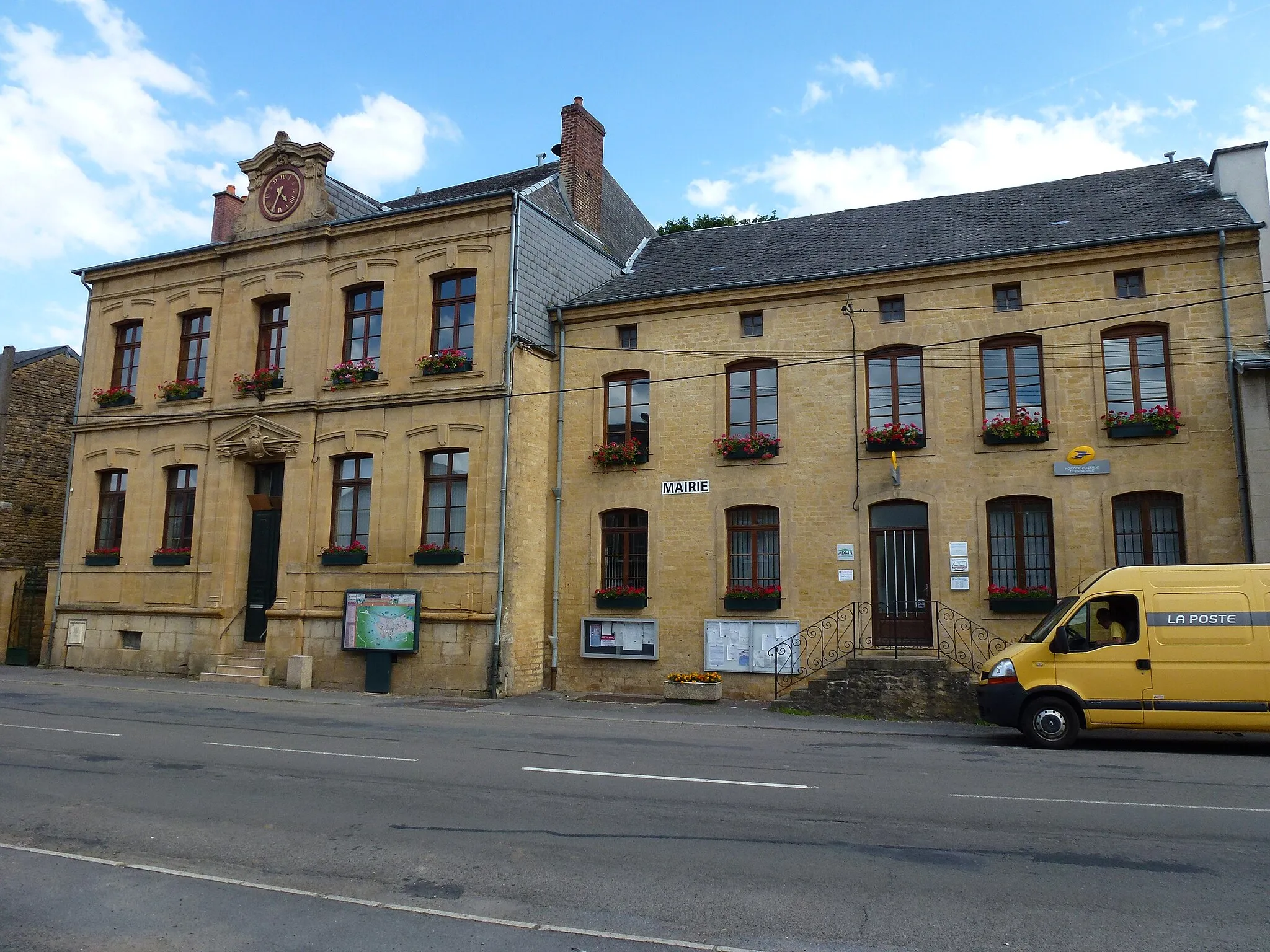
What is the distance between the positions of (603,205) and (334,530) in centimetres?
1065

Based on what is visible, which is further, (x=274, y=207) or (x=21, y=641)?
(x=21, y=641)

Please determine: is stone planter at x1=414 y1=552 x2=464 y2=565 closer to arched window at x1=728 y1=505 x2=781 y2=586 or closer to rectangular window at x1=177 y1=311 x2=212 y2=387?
arched window at x1=728 y1=505 x2=781 y2=586

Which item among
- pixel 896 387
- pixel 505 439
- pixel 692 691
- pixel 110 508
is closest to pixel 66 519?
pixel 110 508

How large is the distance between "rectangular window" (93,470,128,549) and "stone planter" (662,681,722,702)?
1463 cm

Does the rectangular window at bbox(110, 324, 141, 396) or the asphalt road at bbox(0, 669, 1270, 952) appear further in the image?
the rectangular window at bbox(110, 324, 141, 396)

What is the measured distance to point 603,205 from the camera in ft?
80.9

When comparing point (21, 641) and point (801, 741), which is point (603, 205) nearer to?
point (801, 741)

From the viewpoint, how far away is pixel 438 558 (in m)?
19.3

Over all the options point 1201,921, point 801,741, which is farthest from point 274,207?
point 1201,921

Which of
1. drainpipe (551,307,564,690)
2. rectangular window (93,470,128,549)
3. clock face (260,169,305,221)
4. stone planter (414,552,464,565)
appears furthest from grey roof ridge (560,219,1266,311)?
rectangular window (93,470,128,549)

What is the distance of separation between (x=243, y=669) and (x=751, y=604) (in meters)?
11.0

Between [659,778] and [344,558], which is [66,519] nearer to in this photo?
[344,558]

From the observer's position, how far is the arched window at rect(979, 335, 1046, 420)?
17219 mm

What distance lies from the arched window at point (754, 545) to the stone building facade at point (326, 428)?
402 centimetres
